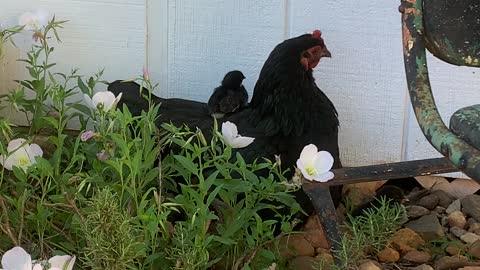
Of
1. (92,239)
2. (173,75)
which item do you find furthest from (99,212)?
(173,75)

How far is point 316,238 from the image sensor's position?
2.80m

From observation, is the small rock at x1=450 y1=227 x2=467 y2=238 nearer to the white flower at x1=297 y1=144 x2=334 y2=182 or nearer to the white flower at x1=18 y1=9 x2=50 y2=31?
the white flower at x1=297 y1=144 x2=334 y2=182

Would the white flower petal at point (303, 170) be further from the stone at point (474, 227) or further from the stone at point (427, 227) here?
the stone at point (474, 227)

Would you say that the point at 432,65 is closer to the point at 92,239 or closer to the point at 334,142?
the point at 334,142

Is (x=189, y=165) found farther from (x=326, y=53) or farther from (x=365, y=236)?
(x=326, y=53)

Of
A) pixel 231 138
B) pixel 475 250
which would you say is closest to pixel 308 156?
pixel 231 138

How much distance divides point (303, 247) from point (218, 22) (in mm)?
760

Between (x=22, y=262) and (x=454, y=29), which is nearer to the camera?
(x=454, y=29)

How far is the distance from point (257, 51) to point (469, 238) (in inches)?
33.4

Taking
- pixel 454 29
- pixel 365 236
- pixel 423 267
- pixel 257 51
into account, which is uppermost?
pixel 454 29

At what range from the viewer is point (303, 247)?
274 centimetres

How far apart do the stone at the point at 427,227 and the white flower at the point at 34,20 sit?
124 centimetres

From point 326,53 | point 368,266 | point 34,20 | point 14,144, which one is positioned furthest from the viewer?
point 34,20

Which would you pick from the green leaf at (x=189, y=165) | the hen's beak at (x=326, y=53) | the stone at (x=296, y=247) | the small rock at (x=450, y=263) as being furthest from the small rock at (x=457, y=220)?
A: the green leaf at (x=189, y=165)
